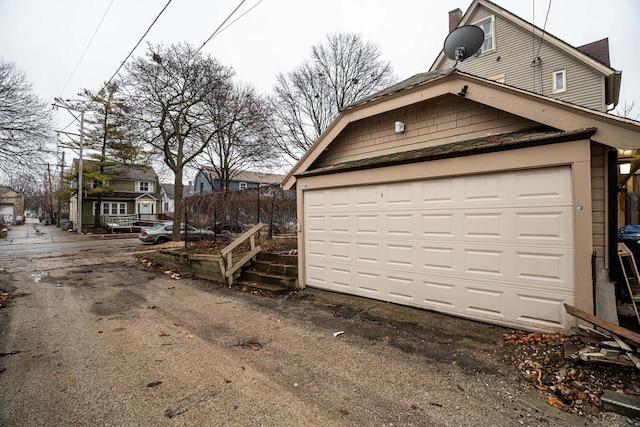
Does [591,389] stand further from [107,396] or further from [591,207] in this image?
[107,396]

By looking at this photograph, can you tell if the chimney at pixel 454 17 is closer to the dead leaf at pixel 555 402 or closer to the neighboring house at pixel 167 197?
the dead leaf at pixel 555 402

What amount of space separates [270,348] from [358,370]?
1244 mm

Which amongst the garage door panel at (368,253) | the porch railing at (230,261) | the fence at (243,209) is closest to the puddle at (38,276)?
the fence at (243,209)

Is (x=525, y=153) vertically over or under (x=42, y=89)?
under

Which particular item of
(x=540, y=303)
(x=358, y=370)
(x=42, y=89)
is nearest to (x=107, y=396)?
(x=358, y=370)

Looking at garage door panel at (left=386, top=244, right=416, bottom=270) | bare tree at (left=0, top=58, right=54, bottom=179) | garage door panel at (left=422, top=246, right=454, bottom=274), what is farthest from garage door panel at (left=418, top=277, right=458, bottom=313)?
bare tree at (left=0, top=58, right=54, bottom=179)

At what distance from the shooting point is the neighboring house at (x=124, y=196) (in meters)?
28.9

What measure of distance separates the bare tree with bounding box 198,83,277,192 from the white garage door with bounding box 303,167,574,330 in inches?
501

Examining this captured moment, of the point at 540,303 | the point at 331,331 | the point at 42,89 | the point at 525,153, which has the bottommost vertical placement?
the point at 331,331

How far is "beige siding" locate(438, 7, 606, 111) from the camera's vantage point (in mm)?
12047

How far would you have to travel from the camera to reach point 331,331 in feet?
14.2

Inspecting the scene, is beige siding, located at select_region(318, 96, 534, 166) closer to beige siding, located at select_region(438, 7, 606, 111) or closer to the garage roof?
the garage roof

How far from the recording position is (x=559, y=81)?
12648 mm

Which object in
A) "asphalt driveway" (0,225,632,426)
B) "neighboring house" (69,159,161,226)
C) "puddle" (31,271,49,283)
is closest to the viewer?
"asphalt driveway" (0,225,632,426)
